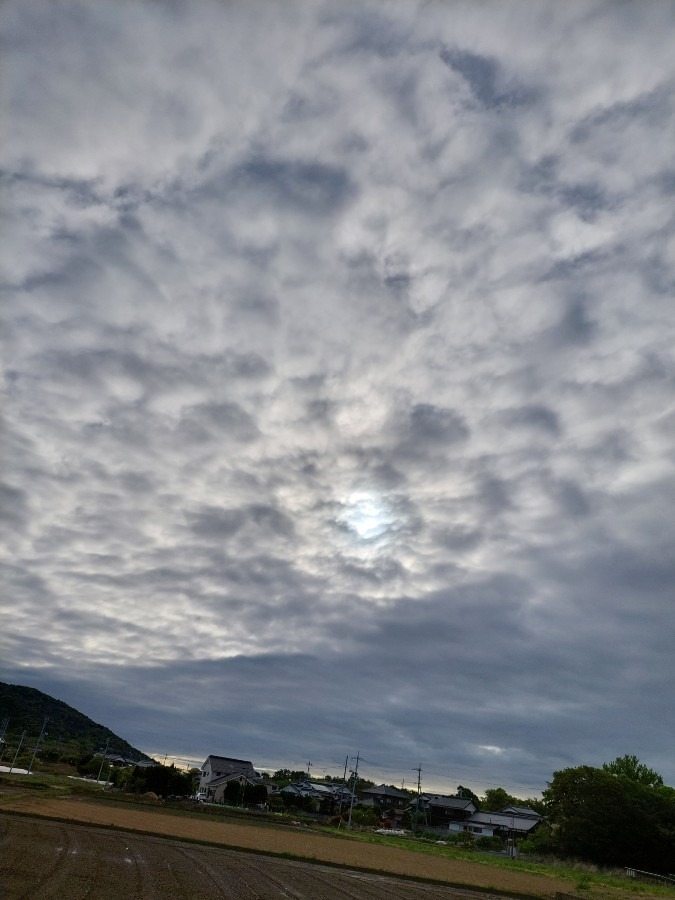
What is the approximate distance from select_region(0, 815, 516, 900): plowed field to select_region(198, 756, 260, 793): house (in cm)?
11207

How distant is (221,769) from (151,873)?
130692mm

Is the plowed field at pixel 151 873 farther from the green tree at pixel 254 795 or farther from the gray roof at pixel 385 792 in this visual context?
the gray roof at pixel 385 792

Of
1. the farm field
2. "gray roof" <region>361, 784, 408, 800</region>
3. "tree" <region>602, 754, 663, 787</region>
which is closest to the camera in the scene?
the farm field

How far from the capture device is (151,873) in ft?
76.1

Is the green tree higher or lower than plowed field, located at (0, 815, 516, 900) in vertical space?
lower

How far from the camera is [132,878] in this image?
70.5ft

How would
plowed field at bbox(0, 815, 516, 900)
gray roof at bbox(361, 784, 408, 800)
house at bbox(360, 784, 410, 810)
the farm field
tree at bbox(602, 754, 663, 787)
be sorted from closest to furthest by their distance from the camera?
plowed field at bbox(0, 815, 516, 900), the farm field, tree at bbox(602, 754, 663, 787), house at bbox(360, 784, 410, 810), gray roof at bbox(361, 784, 408, 800)

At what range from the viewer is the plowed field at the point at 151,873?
19.0 meters

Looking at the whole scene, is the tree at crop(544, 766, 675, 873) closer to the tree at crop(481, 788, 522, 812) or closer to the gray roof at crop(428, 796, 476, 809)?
the gray roof at crop(428, 796, 476, 809)

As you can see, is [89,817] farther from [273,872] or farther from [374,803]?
[374,803]

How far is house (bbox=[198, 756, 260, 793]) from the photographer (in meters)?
137

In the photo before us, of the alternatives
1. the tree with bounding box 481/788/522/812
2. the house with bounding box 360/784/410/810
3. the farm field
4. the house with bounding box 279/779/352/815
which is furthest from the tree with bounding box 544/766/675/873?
the tree with bounding box 481/788/522/812

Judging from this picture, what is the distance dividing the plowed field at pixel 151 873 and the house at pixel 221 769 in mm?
112071

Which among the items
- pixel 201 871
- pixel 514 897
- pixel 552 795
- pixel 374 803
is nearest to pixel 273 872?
pixel 201 871
